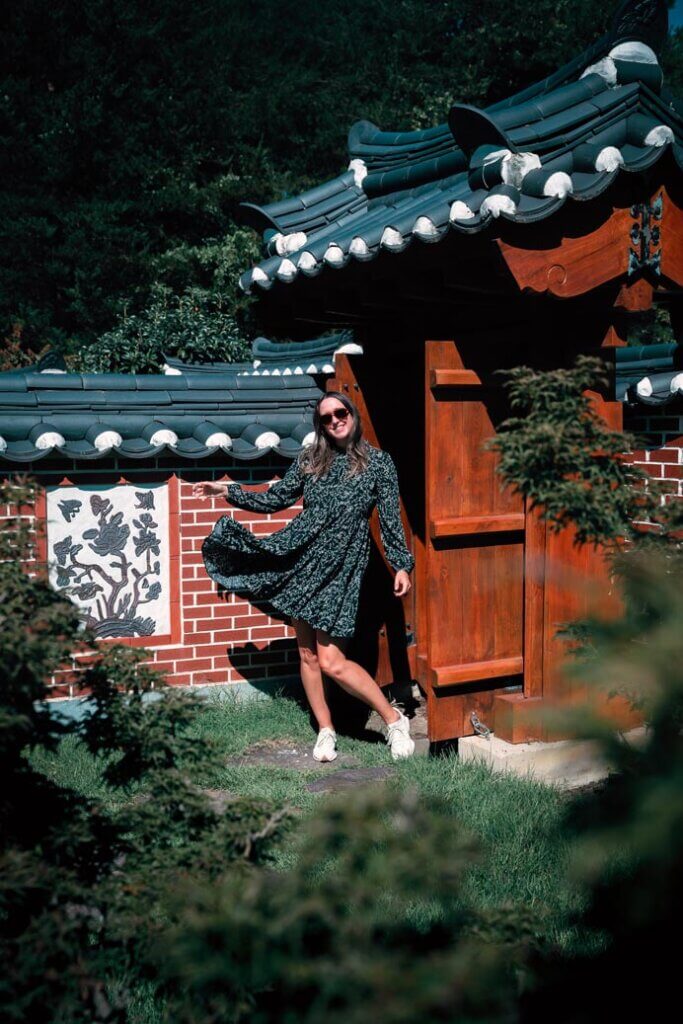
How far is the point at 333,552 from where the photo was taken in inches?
196

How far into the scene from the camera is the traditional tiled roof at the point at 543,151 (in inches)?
155

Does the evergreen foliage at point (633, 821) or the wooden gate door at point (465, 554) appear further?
the wooden gate door at point (465, 554)

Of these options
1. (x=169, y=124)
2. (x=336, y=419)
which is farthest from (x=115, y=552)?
(x=169, y=124)

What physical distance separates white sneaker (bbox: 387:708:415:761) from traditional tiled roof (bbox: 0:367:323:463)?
184 cm

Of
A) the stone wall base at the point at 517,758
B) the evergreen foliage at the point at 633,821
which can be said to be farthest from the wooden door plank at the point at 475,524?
the evergreen foliage at the point at 633,821

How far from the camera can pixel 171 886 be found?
1.85 metres

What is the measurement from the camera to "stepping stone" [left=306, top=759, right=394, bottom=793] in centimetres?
458

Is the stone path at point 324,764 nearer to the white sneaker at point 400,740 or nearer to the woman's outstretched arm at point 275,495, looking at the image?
the white sneaker at point 400,740

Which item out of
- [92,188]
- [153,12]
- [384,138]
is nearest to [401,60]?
[153,12]

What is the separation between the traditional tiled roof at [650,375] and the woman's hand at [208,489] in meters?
2.38

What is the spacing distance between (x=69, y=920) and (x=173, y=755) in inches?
18.9

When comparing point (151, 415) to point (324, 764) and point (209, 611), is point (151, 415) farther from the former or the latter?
point (324, 764)

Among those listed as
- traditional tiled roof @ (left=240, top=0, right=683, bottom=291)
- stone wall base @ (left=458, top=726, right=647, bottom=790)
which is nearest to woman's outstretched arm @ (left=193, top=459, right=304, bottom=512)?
traditional tiled roof @ (left=240, top=0, right=683, bottom=291)

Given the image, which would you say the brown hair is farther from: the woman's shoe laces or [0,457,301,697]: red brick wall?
the woman's shoe laces
